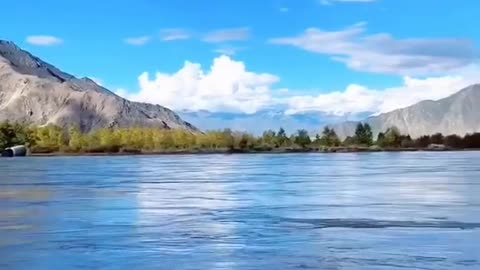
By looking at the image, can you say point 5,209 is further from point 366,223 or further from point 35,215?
point 366,223

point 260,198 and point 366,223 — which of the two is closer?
point 366,223

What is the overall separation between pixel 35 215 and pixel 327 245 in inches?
437

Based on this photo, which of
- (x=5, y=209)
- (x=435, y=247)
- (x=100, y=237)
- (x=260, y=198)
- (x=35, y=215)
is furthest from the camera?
(x=260, y=198)

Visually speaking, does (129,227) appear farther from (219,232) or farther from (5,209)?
(5,209)

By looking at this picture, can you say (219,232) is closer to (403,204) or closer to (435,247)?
(435,247)

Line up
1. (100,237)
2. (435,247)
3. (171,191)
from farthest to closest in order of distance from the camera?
(171,191), (100,237), (435,247)

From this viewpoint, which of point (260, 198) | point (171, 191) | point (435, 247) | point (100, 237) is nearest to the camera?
point (435, 247)

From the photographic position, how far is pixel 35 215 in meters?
25.8

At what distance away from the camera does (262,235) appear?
19984 millimetres

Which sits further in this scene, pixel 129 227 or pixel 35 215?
pixel 35 215

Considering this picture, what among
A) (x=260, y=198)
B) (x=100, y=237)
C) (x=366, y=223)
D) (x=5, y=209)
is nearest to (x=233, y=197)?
(x=260, y=198)

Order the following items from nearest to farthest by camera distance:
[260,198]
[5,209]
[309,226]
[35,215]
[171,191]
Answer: [309,226] < [35,215] < [5,209] < [260,198] < [171,191]

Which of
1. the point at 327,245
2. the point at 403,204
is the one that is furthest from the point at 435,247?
the point at 403,204

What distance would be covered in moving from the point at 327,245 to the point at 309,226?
159 inches
